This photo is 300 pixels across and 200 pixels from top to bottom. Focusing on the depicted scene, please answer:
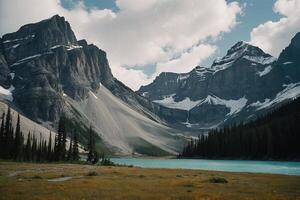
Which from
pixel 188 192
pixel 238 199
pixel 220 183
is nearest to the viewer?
pixel 238 199

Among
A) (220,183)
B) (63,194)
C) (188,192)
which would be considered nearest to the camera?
(63,194)

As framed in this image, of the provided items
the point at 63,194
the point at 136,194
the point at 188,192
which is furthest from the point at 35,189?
the point at 188,192

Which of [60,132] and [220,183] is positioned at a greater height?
Result: [60,132]

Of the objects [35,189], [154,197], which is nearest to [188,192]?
[154,197]

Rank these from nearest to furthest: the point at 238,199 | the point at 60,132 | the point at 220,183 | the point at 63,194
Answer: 1. the point at 238,199
2. the point at 63,194
3. the point at 220,183
4. the point at 60,132

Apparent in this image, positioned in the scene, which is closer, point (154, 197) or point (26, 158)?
point (154, 197)

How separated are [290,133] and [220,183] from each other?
422ft

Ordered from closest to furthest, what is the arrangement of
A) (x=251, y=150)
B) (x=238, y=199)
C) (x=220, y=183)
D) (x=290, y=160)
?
1. (x=238, y=199)
2. (x=220, y=183)
3. (x=290, y=160)
4. (x=251, y=150)

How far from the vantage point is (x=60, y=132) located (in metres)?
147

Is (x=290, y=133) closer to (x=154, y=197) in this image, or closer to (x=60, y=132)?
(x=60, y=132)

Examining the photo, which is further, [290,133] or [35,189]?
[290,133]

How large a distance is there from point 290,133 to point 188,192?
142 m

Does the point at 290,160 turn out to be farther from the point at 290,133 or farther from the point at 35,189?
the point at 35,189

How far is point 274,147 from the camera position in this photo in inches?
6929
